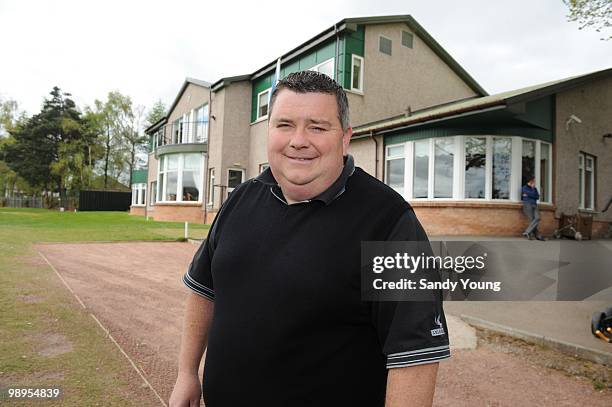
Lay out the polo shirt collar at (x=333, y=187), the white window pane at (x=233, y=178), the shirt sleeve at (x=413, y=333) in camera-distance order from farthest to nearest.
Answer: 1. the white window pane at (x=233, y=178)
2. the polo shirt collar at (x=333, y=187)
3. the shirt sleeve at (x=413, y=333)

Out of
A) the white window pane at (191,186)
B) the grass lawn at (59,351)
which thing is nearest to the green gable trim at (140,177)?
the white window pane at (191,186)

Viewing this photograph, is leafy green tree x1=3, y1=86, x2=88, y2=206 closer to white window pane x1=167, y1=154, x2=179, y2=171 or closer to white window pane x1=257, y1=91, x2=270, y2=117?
white window pane x1=167, y1=154, x2=179, y2=171

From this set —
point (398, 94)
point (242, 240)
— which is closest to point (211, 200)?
point (398, 94)

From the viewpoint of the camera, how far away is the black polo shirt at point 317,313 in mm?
1370

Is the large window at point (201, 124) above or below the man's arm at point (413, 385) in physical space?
above

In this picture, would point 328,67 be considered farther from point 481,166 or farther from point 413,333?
point 413,333

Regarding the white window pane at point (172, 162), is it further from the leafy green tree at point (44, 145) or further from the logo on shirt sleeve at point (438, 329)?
the leafy green tree at point (44, 145)

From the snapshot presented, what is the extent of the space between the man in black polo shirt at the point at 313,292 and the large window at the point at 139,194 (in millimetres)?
36070

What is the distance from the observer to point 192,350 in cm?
187

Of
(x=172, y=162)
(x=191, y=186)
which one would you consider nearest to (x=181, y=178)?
(x=191, y=186)

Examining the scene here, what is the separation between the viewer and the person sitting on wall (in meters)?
11.2

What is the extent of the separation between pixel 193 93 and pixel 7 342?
2311cm

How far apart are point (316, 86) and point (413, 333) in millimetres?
Result: 954

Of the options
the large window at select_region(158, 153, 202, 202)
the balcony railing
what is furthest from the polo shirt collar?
the balcony railing
